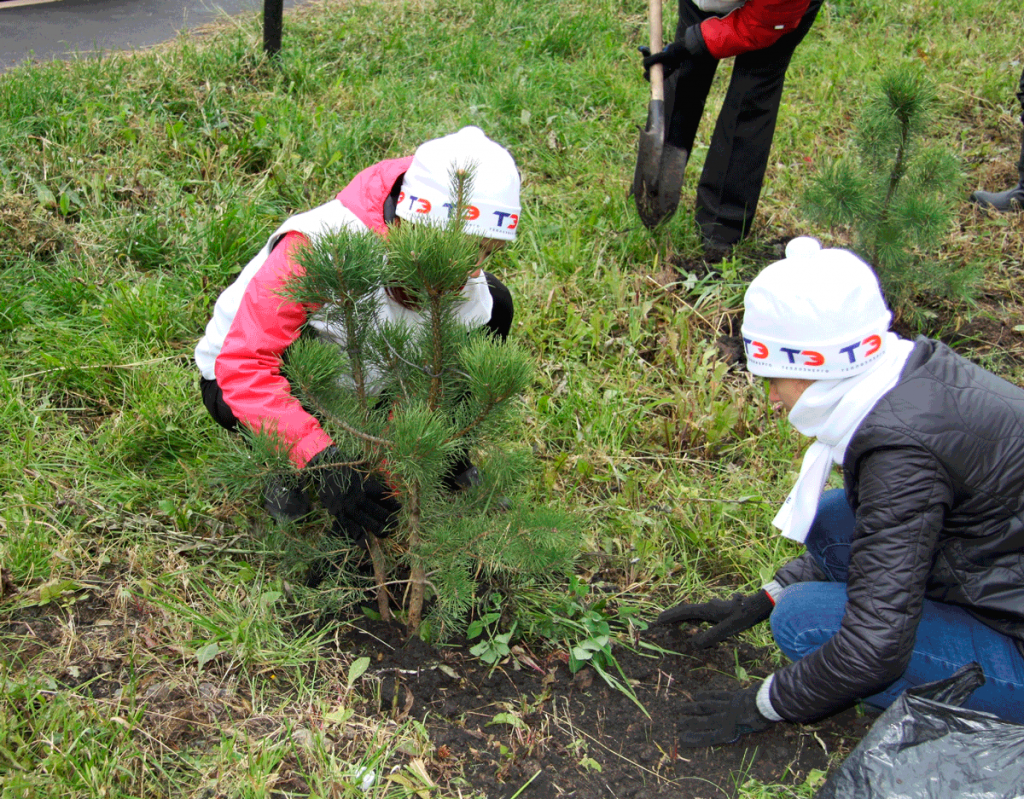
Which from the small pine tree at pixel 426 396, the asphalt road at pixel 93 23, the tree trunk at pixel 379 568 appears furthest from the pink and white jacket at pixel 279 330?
the asphalt road at pixel 93 23

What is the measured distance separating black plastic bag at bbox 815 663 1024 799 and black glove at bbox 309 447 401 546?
1.20 metres

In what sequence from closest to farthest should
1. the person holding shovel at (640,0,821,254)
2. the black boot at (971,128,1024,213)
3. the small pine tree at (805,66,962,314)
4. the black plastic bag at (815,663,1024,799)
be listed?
the black plastic bag at (815,663,1024,799), the small pine tree at (805,66,962,314), the person holding shovel at (640,0,821,254), the black boot at (971,128,1024,213)

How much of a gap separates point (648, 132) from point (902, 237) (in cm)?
119

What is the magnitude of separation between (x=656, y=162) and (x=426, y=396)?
2.36m

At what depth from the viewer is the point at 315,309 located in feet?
5.81

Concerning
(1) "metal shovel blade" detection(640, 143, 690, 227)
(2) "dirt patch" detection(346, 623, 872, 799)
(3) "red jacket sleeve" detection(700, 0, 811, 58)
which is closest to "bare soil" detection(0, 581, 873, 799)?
(2) "dirt patch" detection(346, 623, 872, 799)

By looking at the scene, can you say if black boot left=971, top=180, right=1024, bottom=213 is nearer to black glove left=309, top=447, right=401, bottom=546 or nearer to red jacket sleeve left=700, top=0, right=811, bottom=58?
red jacket sleeve left=700, top=0, right=811, bottom=58

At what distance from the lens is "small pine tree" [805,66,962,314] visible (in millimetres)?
3305

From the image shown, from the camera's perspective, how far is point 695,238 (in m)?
4.04

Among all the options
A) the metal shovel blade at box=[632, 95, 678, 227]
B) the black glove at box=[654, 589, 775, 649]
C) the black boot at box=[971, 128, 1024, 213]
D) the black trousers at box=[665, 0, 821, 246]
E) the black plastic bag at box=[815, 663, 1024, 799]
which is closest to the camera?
the black plastic bag at box=[815, 663, 1024, 799]

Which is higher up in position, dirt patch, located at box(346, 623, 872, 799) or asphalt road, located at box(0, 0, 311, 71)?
asphalt road, located at box(0, 0, 311, 71)

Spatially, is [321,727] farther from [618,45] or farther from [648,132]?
[618,45]

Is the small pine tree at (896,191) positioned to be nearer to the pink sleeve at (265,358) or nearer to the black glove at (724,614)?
the black glove at (724,614)

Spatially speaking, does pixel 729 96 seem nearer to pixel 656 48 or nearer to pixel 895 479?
pixel 656 48
